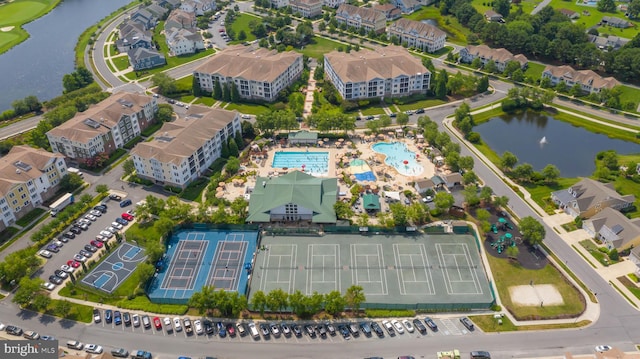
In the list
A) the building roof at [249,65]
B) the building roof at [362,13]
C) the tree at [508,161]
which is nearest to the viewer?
the tree at [508,161]

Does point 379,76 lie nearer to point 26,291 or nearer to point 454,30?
point 454,30

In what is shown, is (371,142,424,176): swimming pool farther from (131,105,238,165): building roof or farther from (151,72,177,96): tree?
(151,72,177,96): tree

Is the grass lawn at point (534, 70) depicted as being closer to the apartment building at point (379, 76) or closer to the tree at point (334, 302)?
the apartment building at point (379, 76)

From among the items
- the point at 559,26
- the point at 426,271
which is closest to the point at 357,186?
the point at 426,271

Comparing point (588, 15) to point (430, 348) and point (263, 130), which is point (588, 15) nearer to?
point (263, 130)

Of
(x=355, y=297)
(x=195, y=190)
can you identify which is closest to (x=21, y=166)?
(x=195, y=190)

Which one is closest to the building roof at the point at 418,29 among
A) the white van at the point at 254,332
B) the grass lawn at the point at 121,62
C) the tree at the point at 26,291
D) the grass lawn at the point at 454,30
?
the grass lawn at the point at 454,30

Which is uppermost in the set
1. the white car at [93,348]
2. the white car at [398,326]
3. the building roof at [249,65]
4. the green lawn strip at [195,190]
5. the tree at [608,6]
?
the tree at [608,6]
